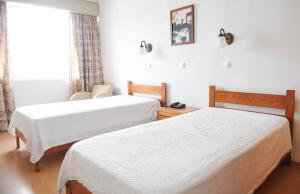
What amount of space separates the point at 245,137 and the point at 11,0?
4382 mm

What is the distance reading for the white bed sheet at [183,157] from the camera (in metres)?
1.25

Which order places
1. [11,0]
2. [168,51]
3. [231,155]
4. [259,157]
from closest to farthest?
[231,155]
[259,157]
[168,51]
[11,0]

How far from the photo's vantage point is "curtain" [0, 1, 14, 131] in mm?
4031

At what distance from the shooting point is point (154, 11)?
381 centimetres

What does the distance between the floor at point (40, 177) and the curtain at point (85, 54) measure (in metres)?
2.14

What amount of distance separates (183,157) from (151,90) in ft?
8.60

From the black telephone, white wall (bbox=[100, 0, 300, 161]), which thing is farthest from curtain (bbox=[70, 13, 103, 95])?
the black telephone

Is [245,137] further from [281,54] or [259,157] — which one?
[281,54]

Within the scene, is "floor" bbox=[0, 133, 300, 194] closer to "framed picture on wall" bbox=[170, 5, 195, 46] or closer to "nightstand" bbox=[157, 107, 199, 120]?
"nightstand" bbox=[157, 107, 199, 120]

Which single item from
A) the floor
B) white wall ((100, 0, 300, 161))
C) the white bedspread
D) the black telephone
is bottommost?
the floor

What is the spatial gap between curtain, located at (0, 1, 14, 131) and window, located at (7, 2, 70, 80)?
0.14 metres

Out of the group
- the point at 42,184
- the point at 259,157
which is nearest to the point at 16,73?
the point at 42,184

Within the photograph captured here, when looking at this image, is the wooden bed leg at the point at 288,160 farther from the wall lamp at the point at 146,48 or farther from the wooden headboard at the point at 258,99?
the wall lamp at the point at 146,48

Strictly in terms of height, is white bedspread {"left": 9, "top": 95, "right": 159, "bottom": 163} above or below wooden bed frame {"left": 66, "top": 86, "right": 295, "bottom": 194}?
below
